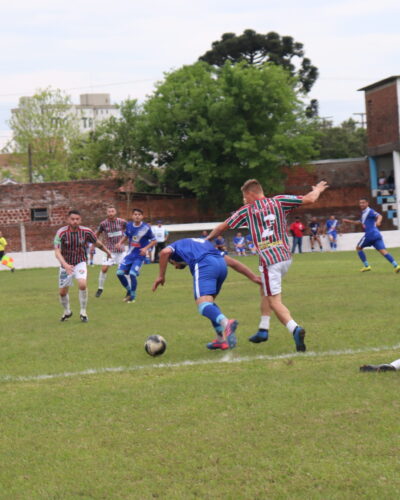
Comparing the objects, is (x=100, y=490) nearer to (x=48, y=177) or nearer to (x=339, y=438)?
(x=339, y=438)

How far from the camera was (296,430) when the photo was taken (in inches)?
220

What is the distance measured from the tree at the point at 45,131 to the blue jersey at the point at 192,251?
6752 centimetres

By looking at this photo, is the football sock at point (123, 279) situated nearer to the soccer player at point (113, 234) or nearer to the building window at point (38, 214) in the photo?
the soccer player at point (113, 234)

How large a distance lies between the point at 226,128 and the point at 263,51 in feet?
82.0

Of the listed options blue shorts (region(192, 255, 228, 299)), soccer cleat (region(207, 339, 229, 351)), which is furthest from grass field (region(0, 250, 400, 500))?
blue shorts (region(192, 255, 228, 299))

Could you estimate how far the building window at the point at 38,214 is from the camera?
5166 cm

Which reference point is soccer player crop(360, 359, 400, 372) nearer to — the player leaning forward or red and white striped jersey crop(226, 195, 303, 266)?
the player leaning forward

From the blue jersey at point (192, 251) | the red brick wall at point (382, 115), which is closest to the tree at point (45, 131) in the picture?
the red brick wall at point (382, 115)

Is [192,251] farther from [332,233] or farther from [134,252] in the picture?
[332,233]

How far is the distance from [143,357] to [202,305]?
0.92m

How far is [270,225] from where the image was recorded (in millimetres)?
9188

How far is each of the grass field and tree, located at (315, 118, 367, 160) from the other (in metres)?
63.2

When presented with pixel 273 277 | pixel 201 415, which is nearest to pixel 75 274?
pixel 273 277

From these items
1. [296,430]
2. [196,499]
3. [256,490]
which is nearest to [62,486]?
[196,499]
